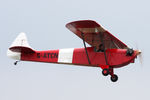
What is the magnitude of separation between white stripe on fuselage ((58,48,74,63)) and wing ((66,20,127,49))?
46.9 inches

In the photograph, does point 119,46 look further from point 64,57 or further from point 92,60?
point 64,57

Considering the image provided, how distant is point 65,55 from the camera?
18.5 m

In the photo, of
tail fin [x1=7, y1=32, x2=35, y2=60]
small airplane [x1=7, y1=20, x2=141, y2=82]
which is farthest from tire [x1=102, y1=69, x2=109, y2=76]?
tail fin [x1=7, y1=32, x2=35, y2=60]

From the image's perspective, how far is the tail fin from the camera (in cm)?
1892

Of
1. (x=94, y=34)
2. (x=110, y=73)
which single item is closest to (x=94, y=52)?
(x=94, y=34)

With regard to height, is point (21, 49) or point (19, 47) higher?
point (19, 47)

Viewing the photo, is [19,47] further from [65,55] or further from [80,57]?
[80,57]

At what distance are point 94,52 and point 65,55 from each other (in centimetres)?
174

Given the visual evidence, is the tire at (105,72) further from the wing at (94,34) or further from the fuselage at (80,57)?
the wing at (94,34)

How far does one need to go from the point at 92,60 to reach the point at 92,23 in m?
2.69

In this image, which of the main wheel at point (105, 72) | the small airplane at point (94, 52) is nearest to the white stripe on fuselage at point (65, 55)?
the small airplane at point (94, 52)

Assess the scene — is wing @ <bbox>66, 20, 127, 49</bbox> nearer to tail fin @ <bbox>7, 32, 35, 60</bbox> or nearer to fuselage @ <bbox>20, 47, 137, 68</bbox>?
fuselage @ <bbox>20, 47, 137, 68</bbox>

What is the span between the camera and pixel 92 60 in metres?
17.6

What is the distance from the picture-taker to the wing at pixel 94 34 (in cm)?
1575
